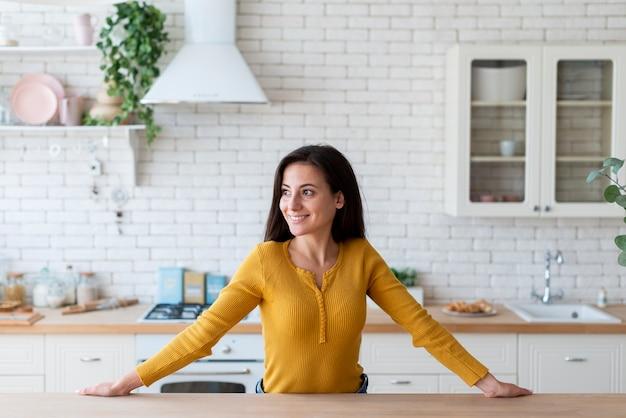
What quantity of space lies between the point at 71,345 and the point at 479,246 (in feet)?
7.44

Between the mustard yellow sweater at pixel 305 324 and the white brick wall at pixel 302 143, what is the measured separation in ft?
7.18

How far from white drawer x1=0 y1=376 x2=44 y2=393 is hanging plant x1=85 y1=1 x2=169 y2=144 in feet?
4.44

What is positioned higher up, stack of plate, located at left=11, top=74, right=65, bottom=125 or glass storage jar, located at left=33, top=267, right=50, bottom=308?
stack of plate, located at left=11, top=74, right=65, bottom=125

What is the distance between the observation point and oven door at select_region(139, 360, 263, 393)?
159 inches

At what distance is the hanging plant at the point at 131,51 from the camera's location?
4.28 meters

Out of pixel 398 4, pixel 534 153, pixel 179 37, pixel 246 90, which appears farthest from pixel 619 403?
pixel 179 37

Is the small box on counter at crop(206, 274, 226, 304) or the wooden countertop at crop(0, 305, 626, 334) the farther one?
the small box on counter at crop(206, 274, 226, 304)

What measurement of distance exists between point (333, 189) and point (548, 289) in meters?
2.48

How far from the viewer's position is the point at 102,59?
4465 millimetres

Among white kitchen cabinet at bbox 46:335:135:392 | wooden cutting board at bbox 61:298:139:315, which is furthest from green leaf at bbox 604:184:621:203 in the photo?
wooden cutting board at bbox 61:298:139:315

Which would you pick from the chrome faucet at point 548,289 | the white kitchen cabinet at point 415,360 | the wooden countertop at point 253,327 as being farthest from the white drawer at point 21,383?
the chrome faucet at point 548,289

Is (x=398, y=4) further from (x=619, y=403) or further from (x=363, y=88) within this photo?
(x=619, y=403)

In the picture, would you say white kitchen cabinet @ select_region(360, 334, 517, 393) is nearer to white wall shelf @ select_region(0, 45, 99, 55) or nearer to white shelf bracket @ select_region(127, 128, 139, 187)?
white shelf bracket @ select_region(127, 128, 139, 187)

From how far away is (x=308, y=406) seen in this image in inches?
86.7
